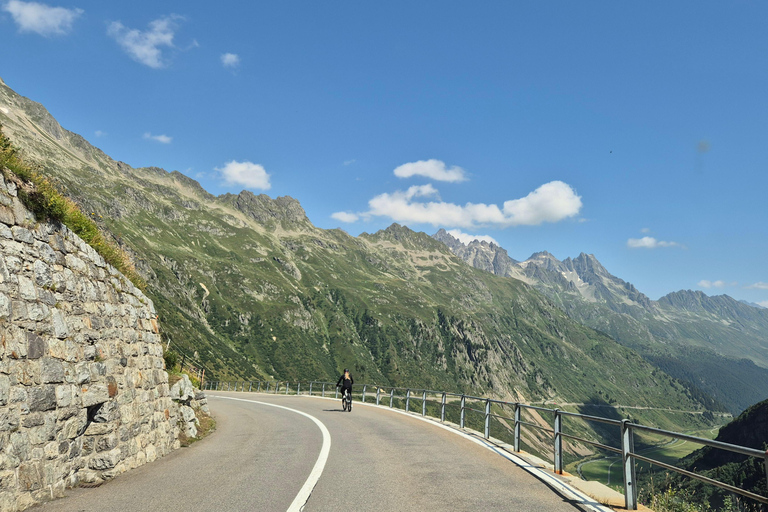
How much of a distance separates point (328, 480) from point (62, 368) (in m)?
4.94

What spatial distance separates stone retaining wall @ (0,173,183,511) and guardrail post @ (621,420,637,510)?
341 inches

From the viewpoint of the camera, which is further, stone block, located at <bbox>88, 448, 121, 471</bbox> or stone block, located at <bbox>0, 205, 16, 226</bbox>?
stone block, located at <bbox>88, 448, 121, 471</bbox>

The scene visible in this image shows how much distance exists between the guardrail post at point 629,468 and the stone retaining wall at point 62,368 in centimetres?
867

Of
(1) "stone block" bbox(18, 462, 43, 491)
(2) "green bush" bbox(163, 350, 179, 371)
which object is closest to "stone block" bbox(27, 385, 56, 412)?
(1) "stone block" bbox(18, 462, 43, 491)

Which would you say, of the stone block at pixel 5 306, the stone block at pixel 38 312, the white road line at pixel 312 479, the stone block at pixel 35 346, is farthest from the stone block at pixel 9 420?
the white road line at pixel 312 479

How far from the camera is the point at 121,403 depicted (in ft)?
29.8

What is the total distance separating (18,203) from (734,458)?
134m

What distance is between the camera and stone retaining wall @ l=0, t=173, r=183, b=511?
6410mm

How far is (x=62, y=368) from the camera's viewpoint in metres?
7.47

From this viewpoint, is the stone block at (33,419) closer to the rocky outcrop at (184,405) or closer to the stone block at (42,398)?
the stone block at (42,398)

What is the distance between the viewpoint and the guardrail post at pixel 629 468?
6.67 m

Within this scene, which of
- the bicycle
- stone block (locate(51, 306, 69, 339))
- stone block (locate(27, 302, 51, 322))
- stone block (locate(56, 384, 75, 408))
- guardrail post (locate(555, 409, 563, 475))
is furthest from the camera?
the bicycle

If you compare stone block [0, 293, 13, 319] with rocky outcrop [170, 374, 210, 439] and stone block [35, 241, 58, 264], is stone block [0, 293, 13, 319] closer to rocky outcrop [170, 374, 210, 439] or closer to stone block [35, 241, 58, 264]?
stone block [35, 241, 58, 264]

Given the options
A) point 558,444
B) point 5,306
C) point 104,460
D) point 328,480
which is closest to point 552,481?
point 558,444
